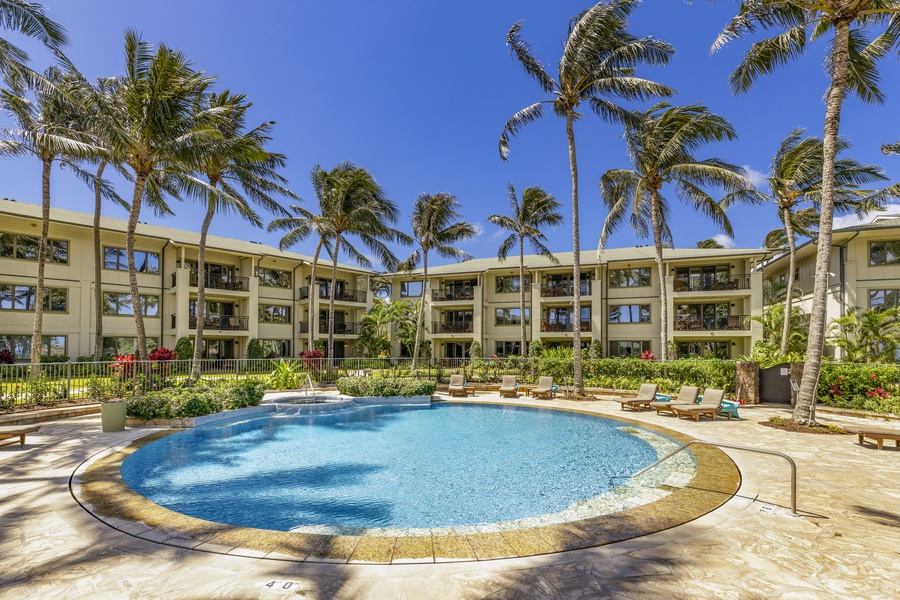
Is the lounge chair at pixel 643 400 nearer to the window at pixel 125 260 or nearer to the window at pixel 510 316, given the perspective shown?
the window at pixel 510 316

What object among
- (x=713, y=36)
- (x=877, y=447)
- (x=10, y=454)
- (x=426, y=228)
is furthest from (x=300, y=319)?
(x=877, y=447)

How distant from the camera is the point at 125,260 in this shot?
25125 mm

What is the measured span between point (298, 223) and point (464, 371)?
547 inches

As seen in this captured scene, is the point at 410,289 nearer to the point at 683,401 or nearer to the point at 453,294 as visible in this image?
the point at 453,294

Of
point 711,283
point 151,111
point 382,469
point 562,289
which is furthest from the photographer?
point 562,289

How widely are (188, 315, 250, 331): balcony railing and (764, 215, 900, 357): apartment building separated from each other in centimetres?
3299

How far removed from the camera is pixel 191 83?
1575cm

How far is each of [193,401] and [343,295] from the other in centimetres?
2252

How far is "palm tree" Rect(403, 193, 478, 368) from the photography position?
27188 millimetres

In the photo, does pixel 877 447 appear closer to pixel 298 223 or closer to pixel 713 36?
pixel 713 36

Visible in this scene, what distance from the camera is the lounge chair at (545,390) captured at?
18297 millimetres

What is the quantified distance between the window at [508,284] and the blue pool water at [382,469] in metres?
19.5

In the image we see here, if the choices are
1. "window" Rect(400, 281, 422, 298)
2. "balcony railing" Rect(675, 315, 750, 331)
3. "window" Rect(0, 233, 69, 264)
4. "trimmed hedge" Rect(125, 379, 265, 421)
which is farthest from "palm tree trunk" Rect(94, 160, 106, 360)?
"balcony railing" Rect(675, 315, 750, 331)

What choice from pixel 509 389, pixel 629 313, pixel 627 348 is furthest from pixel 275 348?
pixel 629 313
